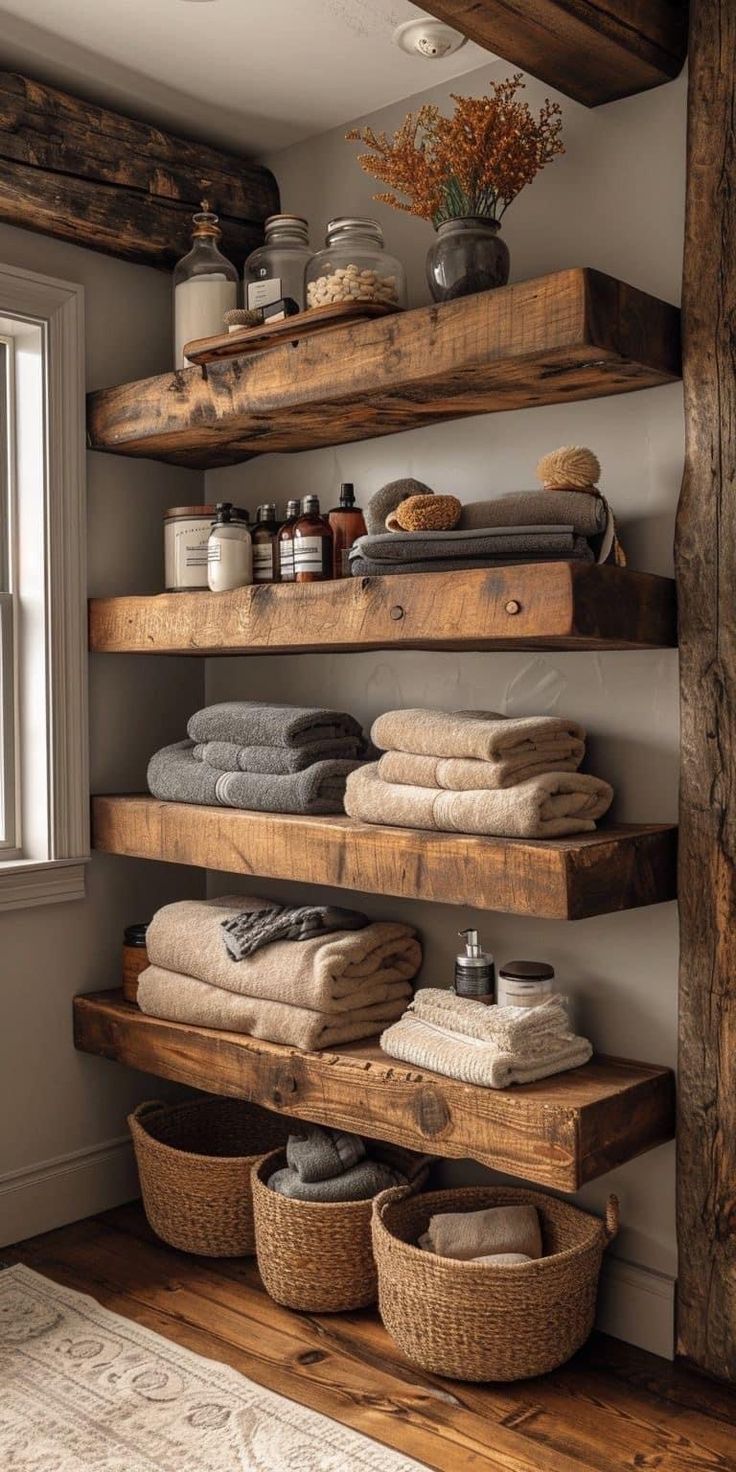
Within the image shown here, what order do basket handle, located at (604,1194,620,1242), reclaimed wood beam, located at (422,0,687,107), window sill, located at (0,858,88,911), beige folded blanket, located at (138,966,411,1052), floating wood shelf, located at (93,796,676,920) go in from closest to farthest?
reclaimed wood beam, located at (422,0,687,107) < floating wood shelf, located at (93,796,676,920) < basket handle, located at (604,1194,620,1242) < beige folded blanket, located at (138,966,411,1052) < window sill, located at (0,858,88,911)

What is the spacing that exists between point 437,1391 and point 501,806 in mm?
951

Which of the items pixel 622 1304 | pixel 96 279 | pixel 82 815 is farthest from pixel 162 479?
pixel 622 1304

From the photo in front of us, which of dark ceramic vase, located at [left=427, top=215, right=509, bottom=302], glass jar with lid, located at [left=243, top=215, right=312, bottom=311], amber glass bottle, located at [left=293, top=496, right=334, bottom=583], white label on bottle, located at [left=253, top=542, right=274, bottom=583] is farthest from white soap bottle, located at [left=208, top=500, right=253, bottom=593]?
dark ceramic vase, located at [left=427, top=215, right=509, bottom=302]

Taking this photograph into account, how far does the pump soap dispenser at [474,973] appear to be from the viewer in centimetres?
226

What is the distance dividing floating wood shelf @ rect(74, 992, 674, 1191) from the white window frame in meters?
0.47

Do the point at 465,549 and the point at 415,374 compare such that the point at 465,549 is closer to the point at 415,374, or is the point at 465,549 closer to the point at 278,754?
the point at 415,374

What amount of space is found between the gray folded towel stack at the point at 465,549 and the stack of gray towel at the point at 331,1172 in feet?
3.53

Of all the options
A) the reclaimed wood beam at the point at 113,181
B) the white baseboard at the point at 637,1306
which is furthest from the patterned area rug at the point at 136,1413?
the reclaimed wood beam at the point at 113,181

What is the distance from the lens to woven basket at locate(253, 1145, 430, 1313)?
2.27m

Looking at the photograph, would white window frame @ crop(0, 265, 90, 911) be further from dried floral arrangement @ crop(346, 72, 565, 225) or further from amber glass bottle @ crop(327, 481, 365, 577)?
dried floral arrangement @ crop(346, 72, 565, 225)

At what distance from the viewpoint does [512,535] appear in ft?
6.64

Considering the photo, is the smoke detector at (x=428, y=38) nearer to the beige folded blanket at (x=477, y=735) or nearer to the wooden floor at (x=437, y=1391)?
the beige folded blanket at (x=477, y=735)

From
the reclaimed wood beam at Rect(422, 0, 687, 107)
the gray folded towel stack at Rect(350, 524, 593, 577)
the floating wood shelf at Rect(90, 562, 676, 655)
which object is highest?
the reclaimed wood beam at Rect(422, 0, 687, 107)

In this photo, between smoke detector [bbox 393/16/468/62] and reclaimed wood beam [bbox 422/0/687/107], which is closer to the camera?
reclaimed wood beam [bbox 422/0/687/107]
